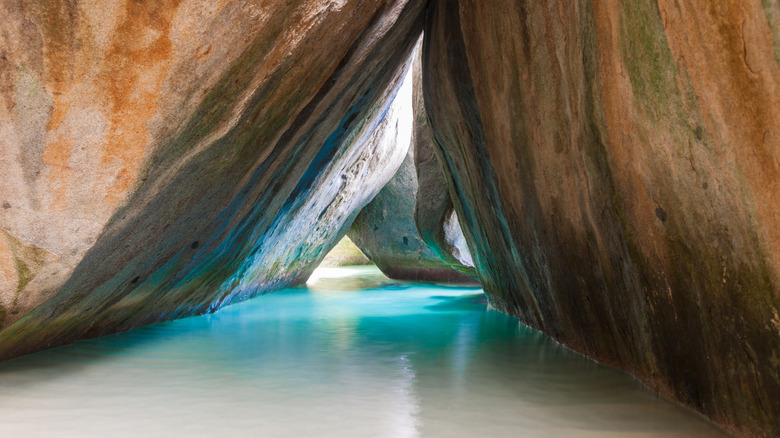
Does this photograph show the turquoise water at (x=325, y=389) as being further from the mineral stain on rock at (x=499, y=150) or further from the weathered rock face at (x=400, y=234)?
the weathered rock face at (x=400, y=234)

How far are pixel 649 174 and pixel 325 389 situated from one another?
229cm

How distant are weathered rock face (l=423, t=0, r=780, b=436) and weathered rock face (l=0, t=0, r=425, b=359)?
1.37 meters

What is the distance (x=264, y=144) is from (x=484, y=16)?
1966 mm

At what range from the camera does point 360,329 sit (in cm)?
650

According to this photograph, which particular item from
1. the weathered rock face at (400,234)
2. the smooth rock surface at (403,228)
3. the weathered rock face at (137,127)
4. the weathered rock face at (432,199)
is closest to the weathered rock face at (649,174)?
the weathered rock face at (137,127)

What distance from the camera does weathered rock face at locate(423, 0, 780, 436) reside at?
2.27m

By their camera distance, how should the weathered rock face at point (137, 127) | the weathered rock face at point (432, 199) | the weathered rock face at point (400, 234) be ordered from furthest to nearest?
the weathered rock face at point (400, 234) → the weathered rock face at point (432, 199) → the weathered rock face at point (137, 127)

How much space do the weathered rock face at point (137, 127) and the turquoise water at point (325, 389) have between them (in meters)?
0.56

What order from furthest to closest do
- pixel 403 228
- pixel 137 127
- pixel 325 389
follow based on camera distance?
1. pixel 403 228
2. pixel 325 389
3. pixel 137 127

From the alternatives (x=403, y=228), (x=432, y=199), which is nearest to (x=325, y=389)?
(x=432, y=199)

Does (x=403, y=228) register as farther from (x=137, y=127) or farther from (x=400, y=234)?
(x=137, y=127)

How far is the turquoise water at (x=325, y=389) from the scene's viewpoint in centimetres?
300

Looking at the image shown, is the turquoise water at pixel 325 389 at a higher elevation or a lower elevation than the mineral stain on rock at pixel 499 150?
lower

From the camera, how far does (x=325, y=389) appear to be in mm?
3719
